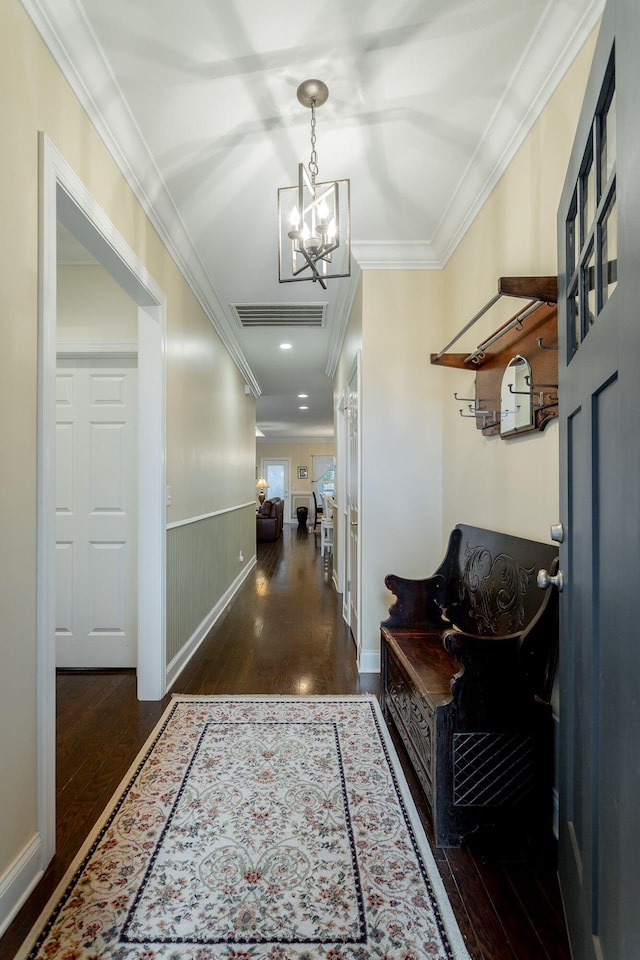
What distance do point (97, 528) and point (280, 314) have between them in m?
2.37

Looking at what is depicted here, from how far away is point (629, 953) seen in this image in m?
0.67

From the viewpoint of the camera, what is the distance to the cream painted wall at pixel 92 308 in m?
3.05

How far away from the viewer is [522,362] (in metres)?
1.90

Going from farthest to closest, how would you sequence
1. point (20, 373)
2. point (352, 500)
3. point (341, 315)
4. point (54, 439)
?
point (341, 315)
point (352, 500)
point (54, 439)
point (20, 373)

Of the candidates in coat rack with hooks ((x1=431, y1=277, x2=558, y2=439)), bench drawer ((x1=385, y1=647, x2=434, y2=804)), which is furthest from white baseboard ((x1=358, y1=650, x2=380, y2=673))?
coat rack with hooks ((x1=431, y1=277, x2=558, y2=439))

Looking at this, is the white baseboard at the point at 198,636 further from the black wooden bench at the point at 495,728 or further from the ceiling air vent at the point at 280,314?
the ceiling air vent at the point at 280,314

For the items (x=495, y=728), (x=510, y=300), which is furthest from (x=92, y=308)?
(x=495, y=728)

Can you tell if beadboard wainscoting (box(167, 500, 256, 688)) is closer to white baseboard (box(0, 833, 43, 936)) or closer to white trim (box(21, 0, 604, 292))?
white baseboard (box(0, 833, 43, 936))

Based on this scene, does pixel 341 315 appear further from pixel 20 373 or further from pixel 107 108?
pixel 20 373

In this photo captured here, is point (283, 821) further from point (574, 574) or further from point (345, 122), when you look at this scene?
point (345, 122)

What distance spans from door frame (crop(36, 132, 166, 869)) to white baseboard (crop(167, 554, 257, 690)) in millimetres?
225

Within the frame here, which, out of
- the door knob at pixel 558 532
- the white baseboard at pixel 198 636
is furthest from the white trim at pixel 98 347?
the door knob at pixel 558 532

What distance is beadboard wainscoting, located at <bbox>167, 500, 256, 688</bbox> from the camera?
293 cm

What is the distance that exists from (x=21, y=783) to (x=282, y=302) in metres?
3.51
